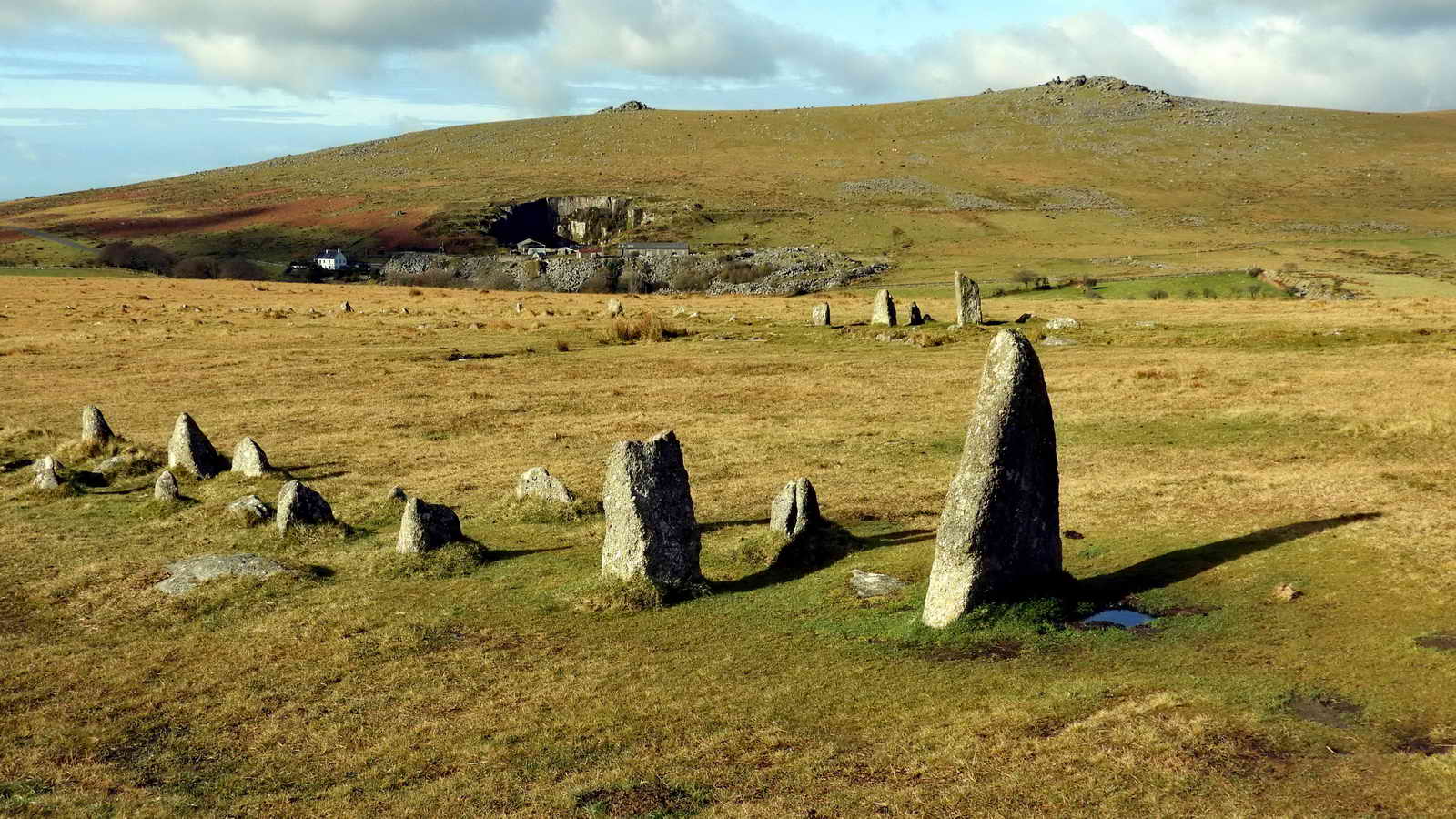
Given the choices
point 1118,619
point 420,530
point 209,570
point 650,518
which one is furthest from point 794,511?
point 209,570

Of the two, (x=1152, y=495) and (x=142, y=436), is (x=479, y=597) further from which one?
(x=142, y=436)

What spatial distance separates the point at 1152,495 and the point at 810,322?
35.5m

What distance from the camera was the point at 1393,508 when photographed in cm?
1783

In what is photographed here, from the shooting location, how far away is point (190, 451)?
24.7 metres

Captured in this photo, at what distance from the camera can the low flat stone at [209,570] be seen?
1748 cm

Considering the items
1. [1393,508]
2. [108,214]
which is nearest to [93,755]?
[1393,508]

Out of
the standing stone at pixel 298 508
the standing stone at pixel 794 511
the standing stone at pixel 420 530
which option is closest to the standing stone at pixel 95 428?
the standing stone at pixel 298 508

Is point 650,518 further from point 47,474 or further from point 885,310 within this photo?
point 885,310

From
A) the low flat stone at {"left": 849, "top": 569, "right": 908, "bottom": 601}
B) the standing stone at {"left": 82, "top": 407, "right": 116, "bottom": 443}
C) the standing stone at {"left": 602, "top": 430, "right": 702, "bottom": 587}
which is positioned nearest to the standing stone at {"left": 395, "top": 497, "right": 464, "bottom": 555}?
the standing stone at {"left": 602, "top": 430, "right": 702, "bottom": 587}

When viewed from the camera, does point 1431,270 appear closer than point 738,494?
No

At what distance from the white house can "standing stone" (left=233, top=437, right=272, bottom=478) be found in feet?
269

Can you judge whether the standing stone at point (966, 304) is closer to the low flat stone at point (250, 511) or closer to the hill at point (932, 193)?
the low flat stone at point (250, 511)

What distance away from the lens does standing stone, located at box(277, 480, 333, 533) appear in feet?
66.8

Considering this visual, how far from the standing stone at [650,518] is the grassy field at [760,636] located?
2.31 feet
